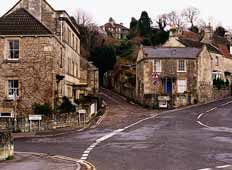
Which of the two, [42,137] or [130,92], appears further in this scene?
[130,92]

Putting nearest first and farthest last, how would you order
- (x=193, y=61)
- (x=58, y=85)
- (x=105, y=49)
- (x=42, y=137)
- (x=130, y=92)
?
(x=42, y=137) → (x=58, y=85) → (x=193, y=61) → (x=130, y=92) → (x=105, y=49)

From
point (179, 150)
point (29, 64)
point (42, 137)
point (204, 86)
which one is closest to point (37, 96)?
point (29, 64)

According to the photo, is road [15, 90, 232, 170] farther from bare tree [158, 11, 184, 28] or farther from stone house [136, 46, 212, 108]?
bare tree [158, 11, 184, 28]

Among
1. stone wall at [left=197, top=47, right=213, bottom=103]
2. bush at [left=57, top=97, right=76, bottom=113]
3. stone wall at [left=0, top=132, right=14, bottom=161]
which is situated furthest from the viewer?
stone wall at [left=197, top=47, right=213, bottom=103]

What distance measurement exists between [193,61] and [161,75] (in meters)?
4.56

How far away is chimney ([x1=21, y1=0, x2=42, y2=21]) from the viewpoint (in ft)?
157

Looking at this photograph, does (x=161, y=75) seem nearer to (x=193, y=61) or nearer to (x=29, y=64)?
(x=193, y=61)

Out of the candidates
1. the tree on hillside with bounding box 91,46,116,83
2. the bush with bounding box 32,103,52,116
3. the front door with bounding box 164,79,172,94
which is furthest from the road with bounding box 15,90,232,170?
the tree on hillside with bounding box 91,46,116,83

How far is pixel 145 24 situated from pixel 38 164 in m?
97.3

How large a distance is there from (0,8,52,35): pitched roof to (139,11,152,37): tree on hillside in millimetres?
69083

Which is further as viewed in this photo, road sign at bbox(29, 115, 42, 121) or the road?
road sign at bbox(29, 115, 42, 121)

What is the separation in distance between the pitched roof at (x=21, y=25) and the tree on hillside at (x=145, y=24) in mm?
69083

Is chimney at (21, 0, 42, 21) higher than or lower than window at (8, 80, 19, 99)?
higher

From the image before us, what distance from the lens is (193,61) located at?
6538cm
